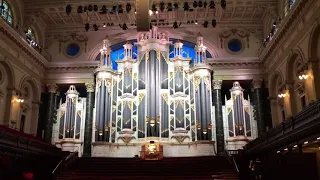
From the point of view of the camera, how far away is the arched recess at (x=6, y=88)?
727 inches

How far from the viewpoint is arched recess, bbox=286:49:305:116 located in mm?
17703

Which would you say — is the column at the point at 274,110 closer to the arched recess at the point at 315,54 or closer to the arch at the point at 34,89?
the arched recess at the point at 315,54

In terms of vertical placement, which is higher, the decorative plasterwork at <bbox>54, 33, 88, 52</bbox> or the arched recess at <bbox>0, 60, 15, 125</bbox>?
the decorative plasterwork at <bbox>54, 33, 88, 52</bbox>

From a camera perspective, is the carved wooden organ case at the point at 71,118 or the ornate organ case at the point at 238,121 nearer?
the ornate organ case at the point at 238,121

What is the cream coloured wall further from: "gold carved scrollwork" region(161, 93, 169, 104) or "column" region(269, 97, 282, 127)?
"gold carved scrollwork" region(161, 93, 169, 104)

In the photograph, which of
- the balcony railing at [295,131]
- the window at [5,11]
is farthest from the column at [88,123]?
the balcony railing at [295,131]

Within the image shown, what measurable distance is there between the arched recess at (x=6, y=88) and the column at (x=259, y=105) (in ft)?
45.2

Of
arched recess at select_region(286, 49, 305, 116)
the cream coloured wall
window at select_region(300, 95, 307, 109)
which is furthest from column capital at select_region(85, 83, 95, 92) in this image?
window at select_region(300, 95, 307, 109)

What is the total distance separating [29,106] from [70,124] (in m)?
2.63

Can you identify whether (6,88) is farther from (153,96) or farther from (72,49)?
→ (153,96)

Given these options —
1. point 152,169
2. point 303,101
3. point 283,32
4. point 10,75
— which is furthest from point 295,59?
point 10,75

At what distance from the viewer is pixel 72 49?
2458cm

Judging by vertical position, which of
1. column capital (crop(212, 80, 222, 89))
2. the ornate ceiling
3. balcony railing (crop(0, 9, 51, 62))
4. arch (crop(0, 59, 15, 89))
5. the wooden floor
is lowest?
the wooden floor

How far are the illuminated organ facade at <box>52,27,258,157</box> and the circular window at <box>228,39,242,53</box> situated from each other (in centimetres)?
239
